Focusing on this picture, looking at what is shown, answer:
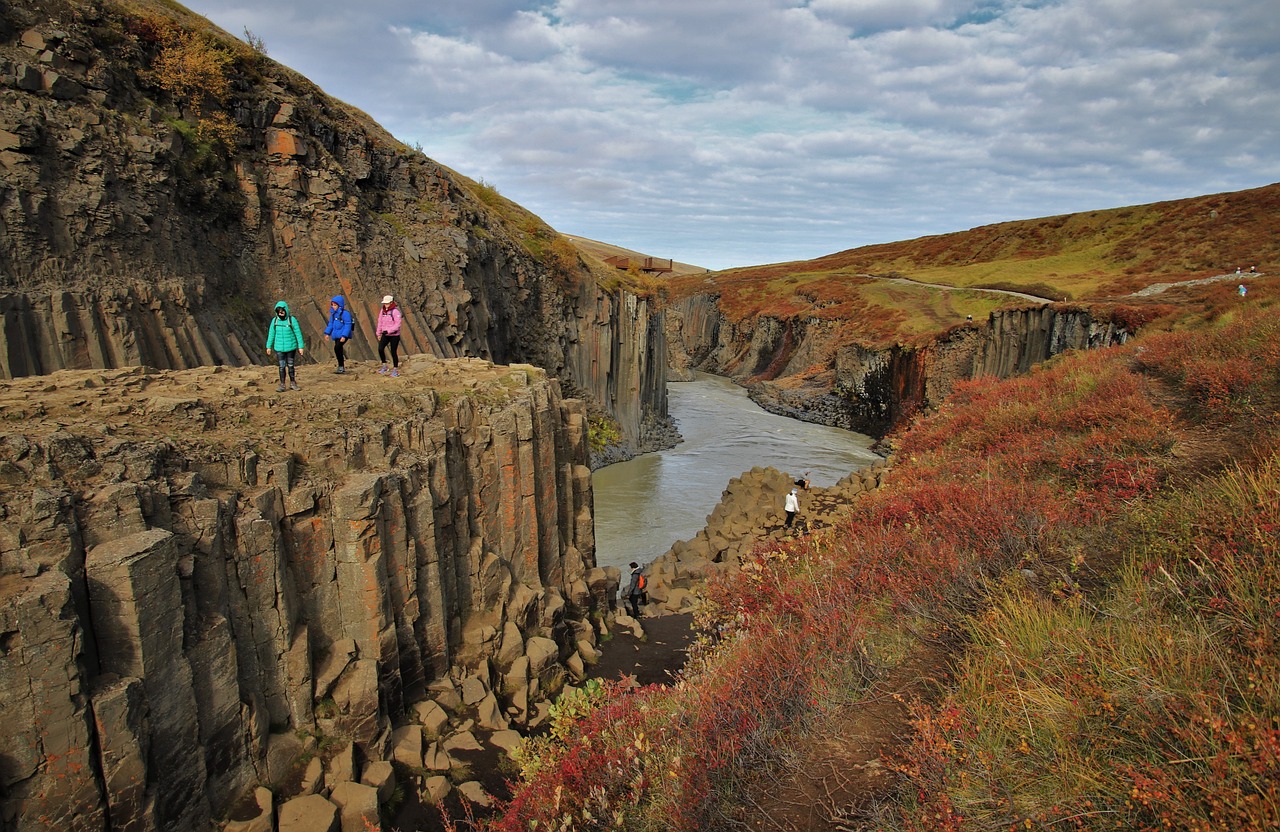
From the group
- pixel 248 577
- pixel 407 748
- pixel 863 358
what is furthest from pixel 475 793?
pixel 863 358

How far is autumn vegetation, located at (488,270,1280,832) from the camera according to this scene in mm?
4441

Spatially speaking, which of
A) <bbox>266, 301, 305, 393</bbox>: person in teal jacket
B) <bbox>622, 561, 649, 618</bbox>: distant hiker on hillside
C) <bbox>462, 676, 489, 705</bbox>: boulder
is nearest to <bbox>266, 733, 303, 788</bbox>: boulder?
<bbox>462, 676, 489, 705</bbox>: boulder

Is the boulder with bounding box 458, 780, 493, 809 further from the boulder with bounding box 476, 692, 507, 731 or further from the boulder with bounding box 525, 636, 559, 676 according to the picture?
the boulder with bounding box 525, 636, 559, 676

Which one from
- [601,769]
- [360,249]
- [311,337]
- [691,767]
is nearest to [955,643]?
[691,767]

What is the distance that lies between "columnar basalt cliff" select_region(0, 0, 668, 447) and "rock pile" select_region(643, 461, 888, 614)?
1363 cm

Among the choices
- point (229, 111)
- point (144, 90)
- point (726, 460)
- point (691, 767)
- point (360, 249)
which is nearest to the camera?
point (691, 767)

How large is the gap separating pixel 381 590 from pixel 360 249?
20338mm

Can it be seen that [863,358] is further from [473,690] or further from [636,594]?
[473,690]

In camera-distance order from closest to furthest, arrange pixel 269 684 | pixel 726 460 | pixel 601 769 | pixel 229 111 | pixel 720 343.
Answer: pixel 601 769 → pixel 269 684 → pixel 229 111 → pixel 726 460 → pixel 720 343

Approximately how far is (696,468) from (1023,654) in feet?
102

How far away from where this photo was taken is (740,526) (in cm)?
2373

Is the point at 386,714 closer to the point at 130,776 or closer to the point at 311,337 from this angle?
the point at 130,776

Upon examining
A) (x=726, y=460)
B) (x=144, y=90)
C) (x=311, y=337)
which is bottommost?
(x=726, y=460)

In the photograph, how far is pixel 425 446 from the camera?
12.5 m
